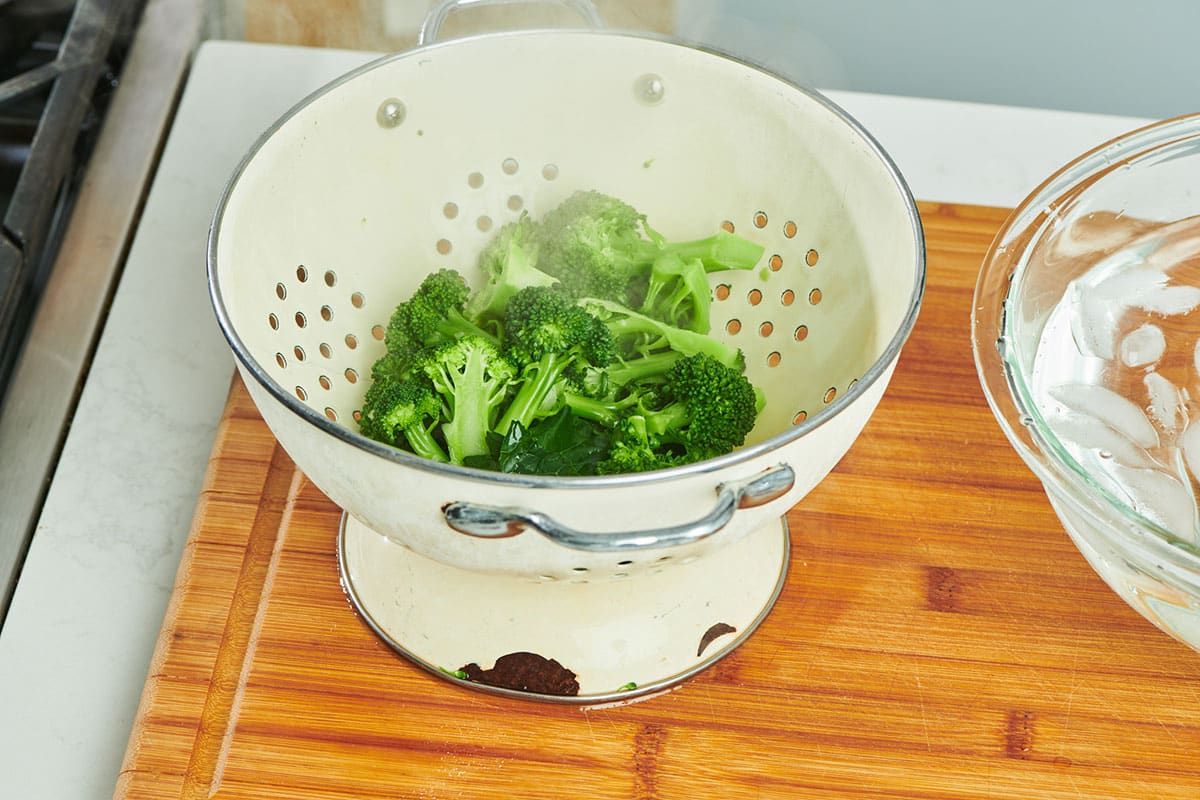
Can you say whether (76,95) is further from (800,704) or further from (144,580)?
(800,704)

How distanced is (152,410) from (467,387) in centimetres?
37

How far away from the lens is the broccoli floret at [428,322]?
3.30ft

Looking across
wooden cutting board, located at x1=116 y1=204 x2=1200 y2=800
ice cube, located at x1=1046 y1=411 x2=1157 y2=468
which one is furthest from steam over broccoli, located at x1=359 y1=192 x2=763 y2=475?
ice cube, located at x1=1046 y1=411 x2=1157 y2=468

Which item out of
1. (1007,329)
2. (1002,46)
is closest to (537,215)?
(1007,329)

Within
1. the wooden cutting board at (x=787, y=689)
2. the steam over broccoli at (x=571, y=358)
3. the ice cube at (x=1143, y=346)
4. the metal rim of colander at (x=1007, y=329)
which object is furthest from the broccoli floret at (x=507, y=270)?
the ice cube at (x=1143, y=346)

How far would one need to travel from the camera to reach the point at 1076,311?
1.00 m

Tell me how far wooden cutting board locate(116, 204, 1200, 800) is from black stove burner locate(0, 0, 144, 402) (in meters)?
0.35

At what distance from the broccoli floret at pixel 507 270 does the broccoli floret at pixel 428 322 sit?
0.04 metres

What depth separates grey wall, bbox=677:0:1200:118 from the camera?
7.18 ft

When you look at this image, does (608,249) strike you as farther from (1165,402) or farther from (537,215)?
(1165,402)

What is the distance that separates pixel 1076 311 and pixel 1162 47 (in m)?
1.48

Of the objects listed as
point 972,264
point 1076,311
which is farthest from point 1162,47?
point 1076,311

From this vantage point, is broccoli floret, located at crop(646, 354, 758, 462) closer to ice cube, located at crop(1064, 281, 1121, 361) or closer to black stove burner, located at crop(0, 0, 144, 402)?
ice cube, located at crop(1064, 281, 1121, 361)

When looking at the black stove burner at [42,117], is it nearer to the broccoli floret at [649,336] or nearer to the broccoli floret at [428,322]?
the broccoli floret at [428,322]
